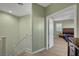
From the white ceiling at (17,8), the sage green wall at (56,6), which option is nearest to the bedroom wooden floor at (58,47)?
the sage green wall at (56,6)

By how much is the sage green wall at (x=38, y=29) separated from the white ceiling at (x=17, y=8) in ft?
0.54

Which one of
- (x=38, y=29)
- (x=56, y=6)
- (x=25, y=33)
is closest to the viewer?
(x=56, y=6)

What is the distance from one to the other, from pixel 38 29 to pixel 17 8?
0.58 meters

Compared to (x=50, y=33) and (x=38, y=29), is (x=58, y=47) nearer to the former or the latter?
(x=50, y=33)

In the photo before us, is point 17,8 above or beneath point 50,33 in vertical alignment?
above

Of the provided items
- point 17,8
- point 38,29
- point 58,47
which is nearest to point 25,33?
point 38,29

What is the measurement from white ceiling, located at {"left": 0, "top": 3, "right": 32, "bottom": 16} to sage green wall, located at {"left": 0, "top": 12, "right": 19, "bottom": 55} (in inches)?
3.3

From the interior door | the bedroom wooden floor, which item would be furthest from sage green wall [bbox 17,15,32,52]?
the interior door

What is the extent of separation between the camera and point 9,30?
161 centimetres

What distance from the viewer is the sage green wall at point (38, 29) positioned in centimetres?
177

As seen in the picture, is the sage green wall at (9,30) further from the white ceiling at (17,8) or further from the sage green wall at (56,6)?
the sage green wall at (56,6)

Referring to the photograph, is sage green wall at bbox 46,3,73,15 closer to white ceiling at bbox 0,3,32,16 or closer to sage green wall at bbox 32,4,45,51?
sage green wall at bbox 32,4,45,51

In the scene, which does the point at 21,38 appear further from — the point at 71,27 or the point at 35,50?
the point at 71,27

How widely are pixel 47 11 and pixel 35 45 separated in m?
0.73
